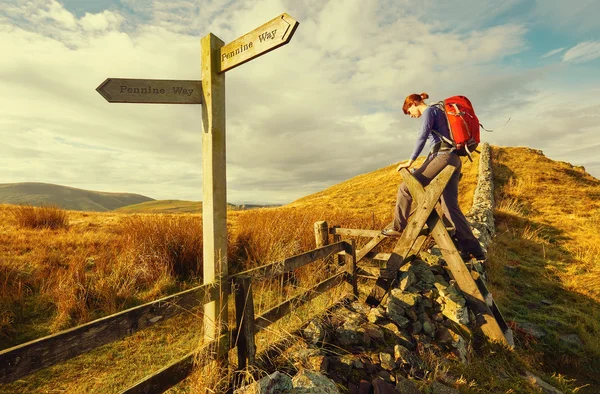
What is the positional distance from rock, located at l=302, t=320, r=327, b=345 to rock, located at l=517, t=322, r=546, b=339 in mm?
4209

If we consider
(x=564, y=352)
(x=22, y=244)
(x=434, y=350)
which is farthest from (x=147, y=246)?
(x=564, y=352)

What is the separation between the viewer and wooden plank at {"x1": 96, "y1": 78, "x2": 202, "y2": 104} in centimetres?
245

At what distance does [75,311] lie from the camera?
177 inches

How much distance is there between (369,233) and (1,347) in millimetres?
5536

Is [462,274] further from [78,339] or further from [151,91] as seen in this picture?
[151,91]

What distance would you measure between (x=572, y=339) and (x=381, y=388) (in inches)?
187

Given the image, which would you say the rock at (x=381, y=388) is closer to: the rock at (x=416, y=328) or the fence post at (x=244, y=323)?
the fence post at (x=244, y=323)

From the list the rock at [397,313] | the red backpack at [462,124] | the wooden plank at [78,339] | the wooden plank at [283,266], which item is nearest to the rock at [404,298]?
the rock at [397,313]

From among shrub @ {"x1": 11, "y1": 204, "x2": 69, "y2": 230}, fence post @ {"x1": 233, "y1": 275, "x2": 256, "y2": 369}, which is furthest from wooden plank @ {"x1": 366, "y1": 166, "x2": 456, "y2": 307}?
shrub @ {"x1": 11, "y1": 204, "x2": 69, "y2": 230}

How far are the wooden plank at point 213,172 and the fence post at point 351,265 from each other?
8.22 ft

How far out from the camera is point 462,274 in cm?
412

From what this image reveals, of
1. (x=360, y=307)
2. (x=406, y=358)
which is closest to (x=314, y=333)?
(x=406, y=358)

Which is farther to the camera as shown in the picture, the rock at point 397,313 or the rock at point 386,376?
the rock at point 397,313

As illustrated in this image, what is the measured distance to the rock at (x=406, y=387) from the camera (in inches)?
104
